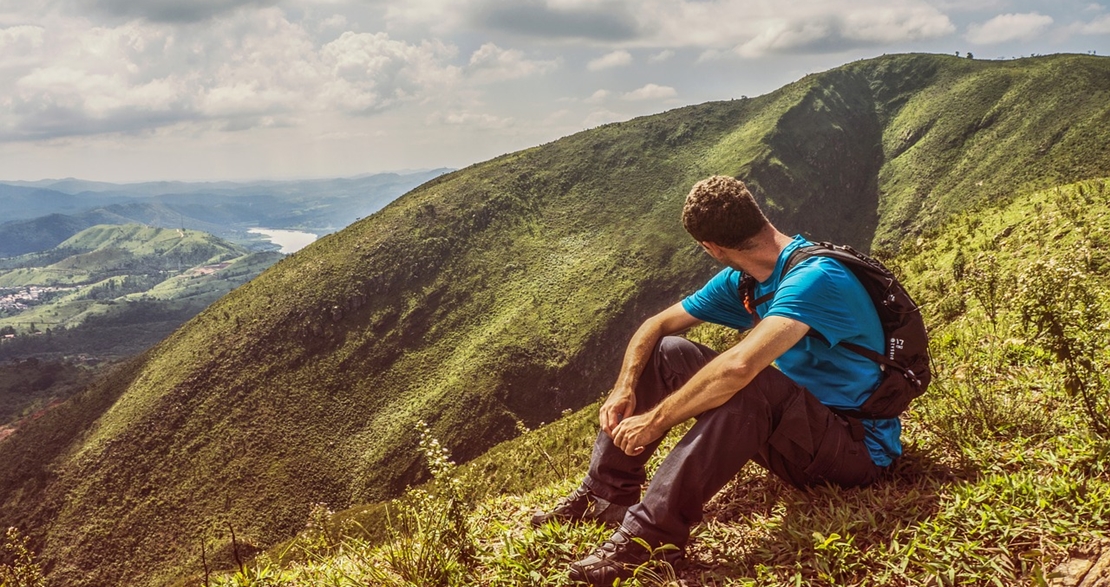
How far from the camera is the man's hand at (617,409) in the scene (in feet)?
13.7

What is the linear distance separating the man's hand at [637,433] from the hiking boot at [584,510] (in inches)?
20.0

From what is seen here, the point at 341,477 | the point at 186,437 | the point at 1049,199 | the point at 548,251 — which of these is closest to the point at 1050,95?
the point at 548,251

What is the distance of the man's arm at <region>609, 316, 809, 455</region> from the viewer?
326 cm

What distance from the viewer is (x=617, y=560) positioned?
339cm

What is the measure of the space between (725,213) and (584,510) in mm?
2321

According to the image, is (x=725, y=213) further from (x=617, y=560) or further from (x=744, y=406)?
(x=617, y=560)

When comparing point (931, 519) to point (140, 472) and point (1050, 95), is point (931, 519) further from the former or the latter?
point (1050, 95)

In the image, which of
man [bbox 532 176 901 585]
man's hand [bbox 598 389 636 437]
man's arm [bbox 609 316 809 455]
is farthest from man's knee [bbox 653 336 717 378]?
man's arm [bbox 609 316 809 455]

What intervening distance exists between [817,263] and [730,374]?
2.97 ft

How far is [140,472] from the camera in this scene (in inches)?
3221

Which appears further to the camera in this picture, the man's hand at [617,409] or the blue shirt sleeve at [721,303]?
the blue shirt sleeve at [721,303]

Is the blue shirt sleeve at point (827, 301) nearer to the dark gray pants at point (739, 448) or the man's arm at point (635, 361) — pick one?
the dark gray pants at point (739, 448)

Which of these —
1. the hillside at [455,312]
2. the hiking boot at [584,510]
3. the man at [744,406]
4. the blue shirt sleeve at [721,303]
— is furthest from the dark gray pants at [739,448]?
the hillside at [455,312]

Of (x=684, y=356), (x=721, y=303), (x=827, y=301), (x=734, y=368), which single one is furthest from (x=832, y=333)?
(x=721, y=303)
